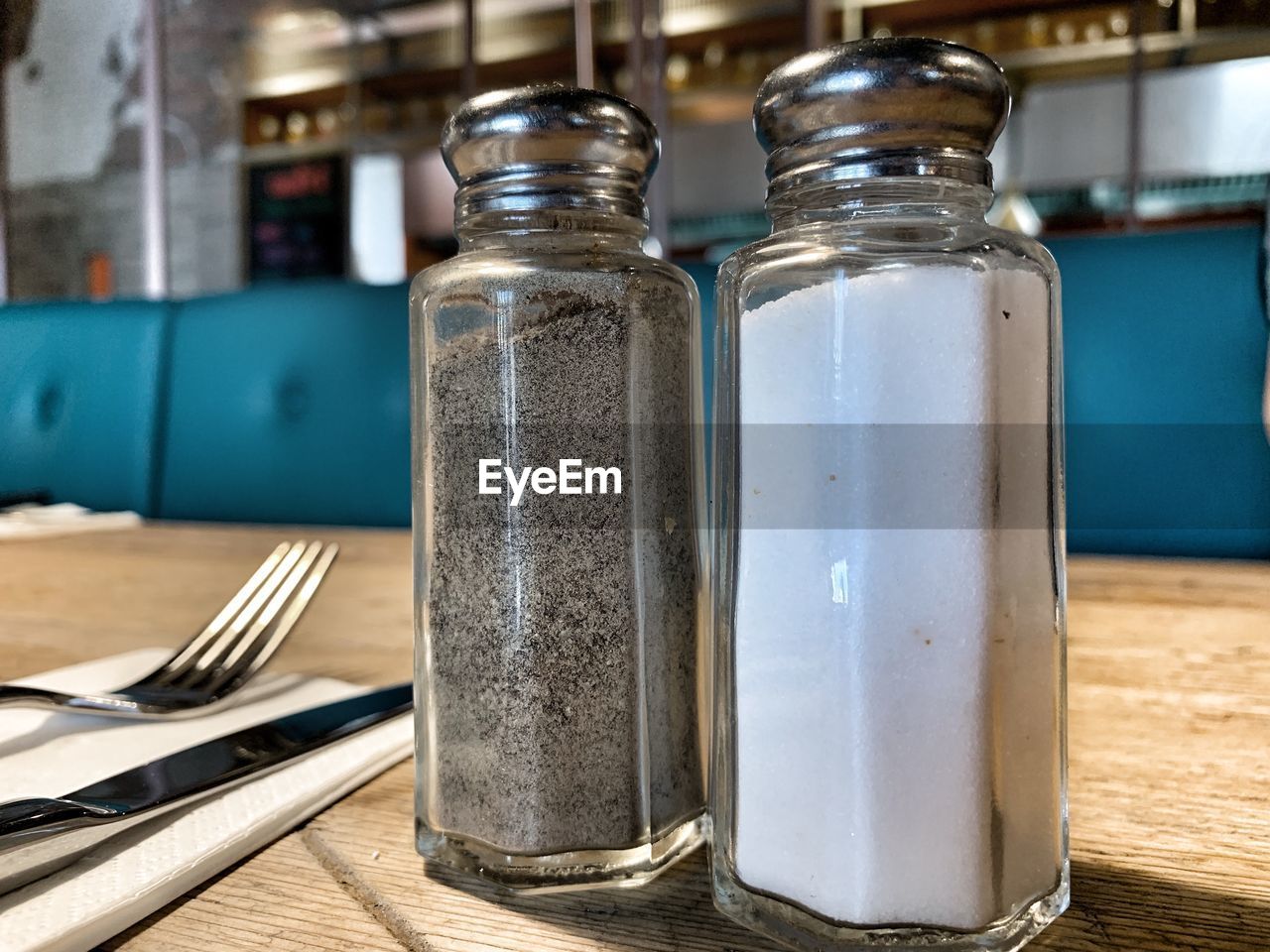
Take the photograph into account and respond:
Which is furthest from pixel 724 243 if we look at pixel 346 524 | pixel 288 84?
pixel 346 524

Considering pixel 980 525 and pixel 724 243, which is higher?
pixel 724 243

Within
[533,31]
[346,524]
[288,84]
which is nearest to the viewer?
[346,524]

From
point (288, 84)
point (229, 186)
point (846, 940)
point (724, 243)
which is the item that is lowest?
point (846, 940)

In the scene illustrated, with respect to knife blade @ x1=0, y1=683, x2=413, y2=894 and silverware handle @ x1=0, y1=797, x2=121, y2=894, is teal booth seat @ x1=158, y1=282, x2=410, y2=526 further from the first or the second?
silverware handle @ x1=0, y1=797, x2=121, y2=894

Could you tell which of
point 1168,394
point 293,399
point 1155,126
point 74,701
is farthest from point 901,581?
point 1155,126

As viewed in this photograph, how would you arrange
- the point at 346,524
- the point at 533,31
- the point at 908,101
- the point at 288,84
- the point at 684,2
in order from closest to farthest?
the point at 908,101 → the point at 346,524 → the point at 684,2 → the point at 533,31 → the point at 288,84

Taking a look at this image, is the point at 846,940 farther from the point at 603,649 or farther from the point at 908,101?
the point at 908,101

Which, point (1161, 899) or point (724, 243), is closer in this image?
point (1161, 899)

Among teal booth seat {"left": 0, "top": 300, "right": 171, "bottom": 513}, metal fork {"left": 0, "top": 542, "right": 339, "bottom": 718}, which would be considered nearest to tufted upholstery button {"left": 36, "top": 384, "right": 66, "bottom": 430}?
teal booth seat {"left": 0, "top": 300, "right": 171, "bottom": 513}
